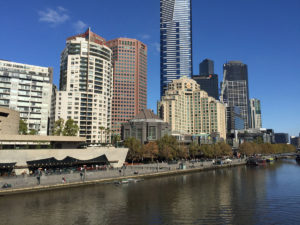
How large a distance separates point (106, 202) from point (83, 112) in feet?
419

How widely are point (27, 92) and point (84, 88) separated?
1463 inches

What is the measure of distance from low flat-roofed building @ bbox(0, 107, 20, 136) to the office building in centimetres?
8082

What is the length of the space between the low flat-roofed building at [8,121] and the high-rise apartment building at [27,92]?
56.3 metres

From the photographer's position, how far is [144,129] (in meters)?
170

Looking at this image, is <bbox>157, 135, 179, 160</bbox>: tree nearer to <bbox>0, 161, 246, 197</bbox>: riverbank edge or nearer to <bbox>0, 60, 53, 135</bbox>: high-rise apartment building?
<bbox>0, 161, 246, 197</bbox>: riverbank edge

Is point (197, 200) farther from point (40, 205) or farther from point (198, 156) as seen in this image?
point (198, 156)

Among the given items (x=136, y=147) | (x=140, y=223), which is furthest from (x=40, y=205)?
(x=136, y=147)

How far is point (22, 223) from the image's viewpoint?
124 ft

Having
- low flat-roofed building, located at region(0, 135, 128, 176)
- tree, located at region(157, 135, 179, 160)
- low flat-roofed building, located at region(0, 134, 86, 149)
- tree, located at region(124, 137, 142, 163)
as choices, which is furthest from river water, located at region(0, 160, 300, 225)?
tree, located at region(157, 135, 179, 160)

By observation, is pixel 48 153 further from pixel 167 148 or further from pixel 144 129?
pixel 144 129

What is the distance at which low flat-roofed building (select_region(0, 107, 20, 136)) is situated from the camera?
88.4 metres

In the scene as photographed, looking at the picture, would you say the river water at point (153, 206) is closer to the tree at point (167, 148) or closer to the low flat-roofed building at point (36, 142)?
the low flat-roofed building at point (36, 142)

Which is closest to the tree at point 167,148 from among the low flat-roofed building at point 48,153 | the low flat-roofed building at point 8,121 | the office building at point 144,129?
the low flat-roofed building at point 48,153

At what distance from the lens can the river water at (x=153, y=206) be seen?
39625 millimetres
